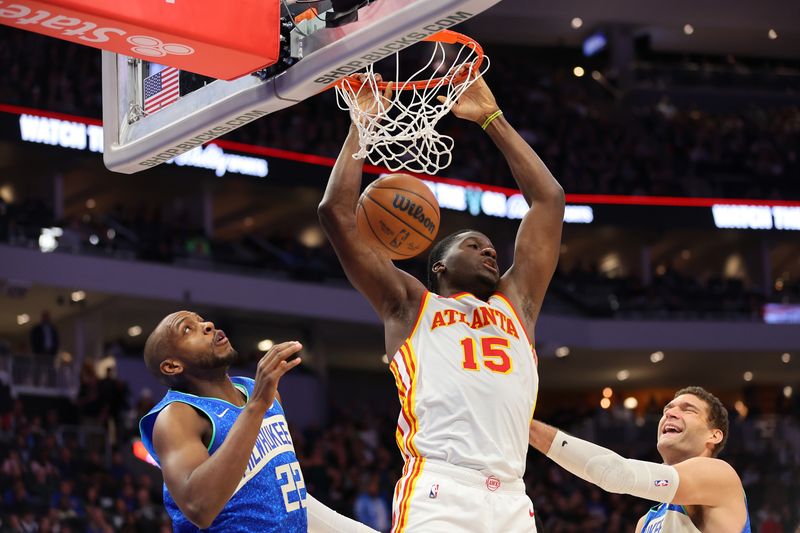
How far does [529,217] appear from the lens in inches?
186

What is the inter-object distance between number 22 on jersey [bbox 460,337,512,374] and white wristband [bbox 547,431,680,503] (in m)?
0.60

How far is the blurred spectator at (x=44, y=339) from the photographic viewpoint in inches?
720

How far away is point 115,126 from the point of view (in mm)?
5027

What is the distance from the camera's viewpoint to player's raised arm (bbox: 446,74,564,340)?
182 inches

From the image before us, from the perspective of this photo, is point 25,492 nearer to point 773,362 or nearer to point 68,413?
point 68,413

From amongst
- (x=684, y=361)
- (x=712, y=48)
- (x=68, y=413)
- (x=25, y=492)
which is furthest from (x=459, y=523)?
(x=712, y=48)

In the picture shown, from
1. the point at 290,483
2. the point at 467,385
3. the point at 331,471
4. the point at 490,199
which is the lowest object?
the point at 331,471

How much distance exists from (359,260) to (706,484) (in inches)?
67.6

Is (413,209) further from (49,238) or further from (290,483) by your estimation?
(49,238)

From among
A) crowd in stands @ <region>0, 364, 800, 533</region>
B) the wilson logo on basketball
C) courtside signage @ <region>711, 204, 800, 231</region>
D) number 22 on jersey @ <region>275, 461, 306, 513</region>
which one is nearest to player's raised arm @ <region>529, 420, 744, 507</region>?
the wilson logo on basketball

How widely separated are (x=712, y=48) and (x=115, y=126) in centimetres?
2886

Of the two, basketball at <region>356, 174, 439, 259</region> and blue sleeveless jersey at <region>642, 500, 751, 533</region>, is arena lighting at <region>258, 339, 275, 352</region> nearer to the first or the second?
blue sleeveless jersey at <region>642, 500, 751, 533</region>

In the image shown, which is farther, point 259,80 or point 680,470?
point 680,470

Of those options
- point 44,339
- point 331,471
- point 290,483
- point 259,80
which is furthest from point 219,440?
point 44,339
